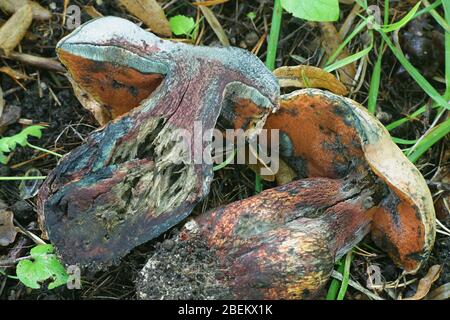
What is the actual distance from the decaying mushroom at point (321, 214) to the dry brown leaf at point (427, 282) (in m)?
0.12

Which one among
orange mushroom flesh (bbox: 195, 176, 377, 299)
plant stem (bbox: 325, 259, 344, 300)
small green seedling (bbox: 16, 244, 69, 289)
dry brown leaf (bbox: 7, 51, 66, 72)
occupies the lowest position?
plant stem (bbox: 325, 259, 344, 300)

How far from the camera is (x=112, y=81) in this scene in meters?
2.68

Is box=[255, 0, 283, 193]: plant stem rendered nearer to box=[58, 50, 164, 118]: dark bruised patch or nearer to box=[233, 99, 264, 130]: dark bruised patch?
box=[233, 99, 264, 130]: dark bruised patch

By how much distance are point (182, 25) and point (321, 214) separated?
1.35 m

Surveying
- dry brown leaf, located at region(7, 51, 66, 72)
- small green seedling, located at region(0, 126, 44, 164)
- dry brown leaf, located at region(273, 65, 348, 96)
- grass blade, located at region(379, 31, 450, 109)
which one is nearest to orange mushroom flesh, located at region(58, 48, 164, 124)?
small green seedling, located at region(0, 126, 44, 164)

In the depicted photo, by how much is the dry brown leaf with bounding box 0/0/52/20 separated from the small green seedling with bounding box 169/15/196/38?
2.29 ft

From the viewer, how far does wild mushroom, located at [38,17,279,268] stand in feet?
7.90

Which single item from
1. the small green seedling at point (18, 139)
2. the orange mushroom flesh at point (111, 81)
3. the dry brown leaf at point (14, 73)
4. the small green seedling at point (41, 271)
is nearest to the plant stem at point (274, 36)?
the orange mushroom flesh at point (111, 81)

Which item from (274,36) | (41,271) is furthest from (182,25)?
(41,271)

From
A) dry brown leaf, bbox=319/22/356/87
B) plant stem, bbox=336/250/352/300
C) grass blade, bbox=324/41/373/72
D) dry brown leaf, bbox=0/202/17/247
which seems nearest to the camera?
plant stem, bbox=336/250/352/300

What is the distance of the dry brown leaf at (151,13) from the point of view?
3271 mm

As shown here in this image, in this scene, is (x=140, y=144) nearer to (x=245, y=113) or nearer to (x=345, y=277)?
(x=245, y=113)
